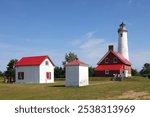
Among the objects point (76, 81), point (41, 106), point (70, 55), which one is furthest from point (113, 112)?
point (70, 55)

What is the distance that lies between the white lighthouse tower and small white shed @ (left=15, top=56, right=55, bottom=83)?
19525 millimetres

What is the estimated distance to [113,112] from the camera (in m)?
14.7

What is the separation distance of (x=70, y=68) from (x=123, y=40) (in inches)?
1237

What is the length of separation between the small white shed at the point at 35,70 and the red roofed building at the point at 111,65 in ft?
42.7

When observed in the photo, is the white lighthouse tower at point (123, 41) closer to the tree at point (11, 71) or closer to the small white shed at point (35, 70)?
→ the small white shed at point (35, 70)

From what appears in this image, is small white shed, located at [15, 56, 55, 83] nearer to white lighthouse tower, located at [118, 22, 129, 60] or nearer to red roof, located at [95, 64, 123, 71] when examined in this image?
red roof, located at [95, 64, 123, 71]

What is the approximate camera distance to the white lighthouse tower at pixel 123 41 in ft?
207

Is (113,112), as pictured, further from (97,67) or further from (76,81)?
(97,67)

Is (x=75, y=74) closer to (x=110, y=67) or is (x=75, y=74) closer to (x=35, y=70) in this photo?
(x=35, y=70)

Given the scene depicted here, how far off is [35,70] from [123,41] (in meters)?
23.7

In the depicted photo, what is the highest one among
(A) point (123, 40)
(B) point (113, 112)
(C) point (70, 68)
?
(A) point (123, 40)

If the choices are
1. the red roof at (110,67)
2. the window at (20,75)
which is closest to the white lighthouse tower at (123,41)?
the red roof at (110,67)

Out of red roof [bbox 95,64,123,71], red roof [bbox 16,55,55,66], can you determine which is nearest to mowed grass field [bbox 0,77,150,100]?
red roof [bbox 16,55,55,66]

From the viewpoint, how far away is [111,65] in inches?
2327
